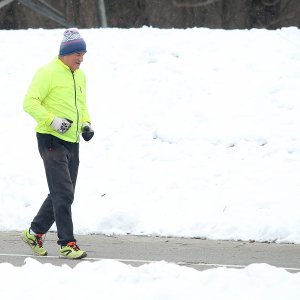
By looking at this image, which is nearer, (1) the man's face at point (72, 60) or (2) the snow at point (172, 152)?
(2) the snow at point (172, 152)

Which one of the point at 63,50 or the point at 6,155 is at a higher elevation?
the point at 63,50

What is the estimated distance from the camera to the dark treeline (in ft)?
113

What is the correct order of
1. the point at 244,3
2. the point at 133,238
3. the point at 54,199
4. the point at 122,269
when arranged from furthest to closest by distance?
1. the point at 244,3
2. the point at 133,238
3. the point at 54,199
4. the point at 122,269

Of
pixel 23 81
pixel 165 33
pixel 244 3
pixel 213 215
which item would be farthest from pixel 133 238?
pixel 244 3

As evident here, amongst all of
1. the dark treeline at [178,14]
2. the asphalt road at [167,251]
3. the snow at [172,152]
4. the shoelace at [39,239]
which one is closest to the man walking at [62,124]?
the shoelace at [39,239]

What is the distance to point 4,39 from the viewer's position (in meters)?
19.9

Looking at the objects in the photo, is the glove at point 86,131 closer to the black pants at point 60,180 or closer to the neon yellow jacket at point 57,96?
the neon yellow jacket at point 57,96

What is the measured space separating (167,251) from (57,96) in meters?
1.84

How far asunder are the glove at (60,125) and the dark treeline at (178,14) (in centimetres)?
2472

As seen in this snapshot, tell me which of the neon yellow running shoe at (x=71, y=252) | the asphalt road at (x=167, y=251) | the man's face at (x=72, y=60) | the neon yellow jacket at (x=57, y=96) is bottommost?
the asphalt road at (x=167, y=251)

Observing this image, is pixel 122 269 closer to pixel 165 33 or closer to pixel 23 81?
pixel 23 81

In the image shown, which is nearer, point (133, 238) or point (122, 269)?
point (122, 269)

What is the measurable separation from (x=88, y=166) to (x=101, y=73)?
3780mm

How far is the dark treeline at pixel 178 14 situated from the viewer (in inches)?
1362
